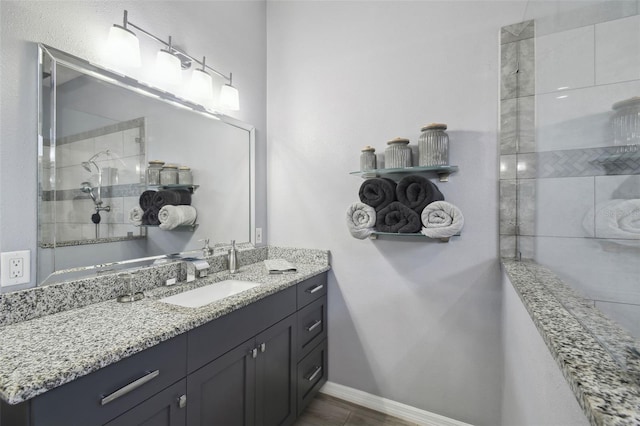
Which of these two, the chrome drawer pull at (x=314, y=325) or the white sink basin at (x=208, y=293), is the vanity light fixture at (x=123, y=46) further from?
the chrome drawer pull at (x=314, y=325)

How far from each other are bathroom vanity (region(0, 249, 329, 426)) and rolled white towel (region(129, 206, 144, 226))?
345 mm

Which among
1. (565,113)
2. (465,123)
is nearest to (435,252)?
(465,123)

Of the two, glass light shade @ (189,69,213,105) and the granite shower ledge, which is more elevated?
glass light shade @ (189,69,213,105)

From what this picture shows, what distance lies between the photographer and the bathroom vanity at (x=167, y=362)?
2.24 ft

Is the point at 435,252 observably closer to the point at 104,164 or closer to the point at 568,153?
the point at 568,153

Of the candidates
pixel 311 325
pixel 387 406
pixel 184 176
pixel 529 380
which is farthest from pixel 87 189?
pixel 387 406

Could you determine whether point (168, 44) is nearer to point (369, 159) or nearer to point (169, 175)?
point (169, 175)

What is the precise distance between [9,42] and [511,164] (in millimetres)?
2173

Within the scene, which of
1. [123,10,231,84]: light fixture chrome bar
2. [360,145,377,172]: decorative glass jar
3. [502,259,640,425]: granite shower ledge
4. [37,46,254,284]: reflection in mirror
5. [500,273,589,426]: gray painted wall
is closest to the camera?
[502,259,640,425]: granite shower ledge

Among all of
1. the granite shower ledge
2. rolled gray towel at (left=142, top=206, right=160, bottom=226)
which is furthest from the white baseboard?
rolled gray towel at (left=142, top=206, right=160, bottom=226)

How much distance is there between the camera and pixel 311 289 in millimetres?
1784

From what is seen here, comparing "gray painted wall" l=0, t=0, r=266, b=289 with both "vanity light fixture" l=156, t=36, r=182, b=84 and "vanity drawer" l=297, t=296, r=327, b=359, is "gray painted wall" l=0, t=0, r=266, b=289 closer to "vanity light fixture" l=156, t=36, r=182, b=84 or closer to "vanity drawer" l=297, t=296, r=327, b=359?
"vanity light fixture" l=156, t=36, r=182, b=84

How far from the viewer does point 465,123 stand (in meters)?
1.60

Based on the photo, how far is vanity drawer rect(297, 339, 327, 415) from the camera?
65.4 inches
